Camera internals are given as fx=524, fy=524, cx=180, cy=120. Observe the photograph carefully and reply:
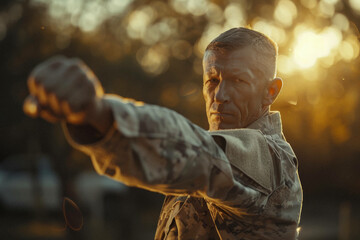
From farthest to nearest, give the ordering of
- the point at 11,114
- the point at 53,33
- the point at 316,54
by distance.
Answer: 1. the point at 11,114
2. the point at 53,33
3. the point at 316,54

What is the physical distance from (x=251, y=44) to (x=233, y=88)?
224 millimetres

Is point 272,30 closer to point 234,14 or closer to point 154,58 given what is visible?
point 234,14

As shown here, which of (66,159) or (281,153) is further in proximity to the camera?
(66,159)

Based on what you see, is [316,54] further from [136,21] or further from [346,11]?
[136,21]

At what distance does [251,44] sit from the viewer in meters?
2.45

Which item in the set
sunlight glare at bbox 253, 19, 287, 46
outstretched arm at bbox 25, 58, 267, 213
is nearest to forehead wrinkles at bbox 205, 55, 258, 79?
outstretched arm at bbox 25, 58, 267, 213

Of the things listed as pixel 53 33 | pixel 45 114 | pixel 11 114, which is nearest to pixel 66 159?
pixel 11 114

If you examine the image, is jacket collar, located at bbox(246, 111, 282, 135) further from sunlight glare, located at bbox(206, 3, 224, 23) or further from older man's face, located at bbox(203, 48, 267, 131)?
sunlight glare, located at bbox(206, 3, 224, 23)

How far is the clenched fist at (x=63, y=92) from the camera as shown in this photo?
4.80 feet

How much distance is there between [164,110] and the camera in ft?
5.73

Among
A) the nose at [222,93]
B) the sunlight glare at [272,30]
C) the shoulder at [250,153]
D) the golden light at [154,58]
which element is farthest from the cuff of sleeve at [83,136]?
the golden light at [154,58]

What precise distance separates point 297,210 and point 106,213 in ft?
46.1

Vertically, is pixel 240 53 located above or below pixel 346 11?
above

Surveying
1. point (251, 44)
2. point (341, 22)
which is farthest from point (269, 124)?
point (341, 22)
